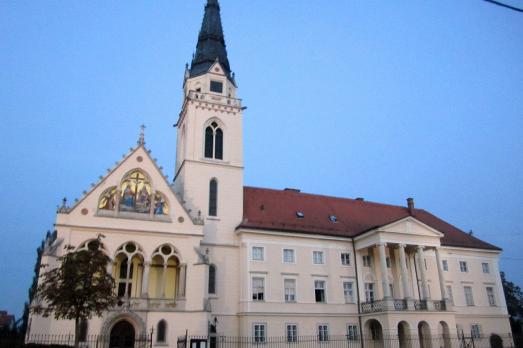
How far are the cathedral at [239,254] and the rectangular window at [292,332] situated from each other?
0.08 meters

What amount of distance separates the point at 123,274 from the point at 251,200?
13238 mm

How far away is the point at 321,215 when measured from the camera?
40.8m

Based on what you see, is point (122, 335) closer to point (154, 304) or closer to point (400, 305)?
point (154, 304)

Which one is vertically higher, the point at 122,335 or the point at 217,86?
the point at 217,86

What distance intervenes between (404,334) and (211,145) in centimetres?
2167

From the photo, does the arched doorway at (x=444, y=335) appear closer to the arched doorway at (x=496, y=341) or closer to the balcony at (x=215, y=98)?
the arched doorway at (x=496, y=341)

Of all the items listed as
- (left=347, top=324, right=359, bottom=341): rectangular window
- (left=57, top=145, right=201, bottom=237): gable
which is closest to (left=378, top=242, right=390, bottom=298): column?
(left=347, top=324, right=359, bottom=341): rectangular window

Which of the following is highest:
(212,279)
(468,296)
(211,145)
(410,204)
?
(211,145)

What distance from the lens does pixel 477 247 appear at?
4219 cm

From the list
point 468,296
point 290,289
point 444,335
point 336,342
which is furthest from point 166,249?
point 468,296

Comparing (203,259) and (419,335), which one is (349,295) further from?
(203,259)

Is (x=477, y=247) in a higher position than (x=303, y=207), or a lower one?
lower


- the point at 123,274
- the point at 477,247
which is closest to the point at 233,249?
the point at 123,274

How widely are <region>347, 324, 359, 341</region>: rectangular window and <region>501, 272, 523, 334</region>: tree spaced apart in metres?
25.6
